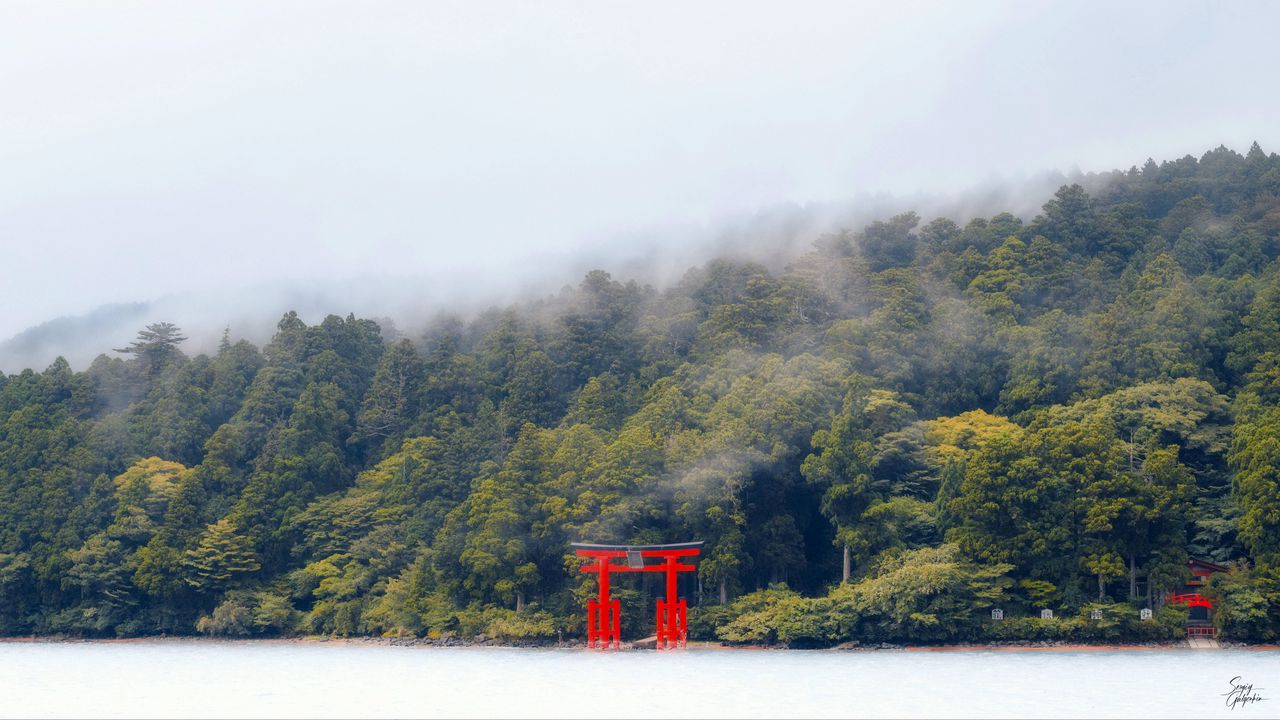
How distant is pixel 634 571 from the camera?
41.8 meters

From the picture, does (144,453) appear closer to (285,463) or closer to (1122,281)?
(285,463)

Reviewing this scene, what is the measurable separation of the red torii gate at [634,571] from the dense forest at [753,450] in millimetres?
1594

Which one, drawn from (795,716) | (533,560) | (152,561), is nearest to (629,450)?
(533,560)

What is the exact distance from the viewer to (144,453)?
57.1m

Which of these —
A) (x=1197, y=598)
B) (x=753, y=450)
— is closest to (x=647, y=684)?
(x=753, y=450)

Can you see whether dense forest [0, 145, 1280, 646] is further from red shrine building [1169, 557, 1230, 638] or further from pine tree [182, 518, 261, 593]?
red shrine building [1169, 557, 1230, 638]

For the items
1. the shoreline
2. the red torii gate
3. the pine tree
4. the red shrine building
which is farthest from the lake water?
the pine tree

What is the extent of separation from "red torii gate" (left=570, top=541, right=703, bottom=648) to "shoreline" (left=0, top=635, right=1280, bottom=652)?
25.3 inches

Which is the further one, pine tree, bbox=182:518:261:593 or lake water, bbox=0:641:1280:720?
pine tree, bbox=182:518:261:593

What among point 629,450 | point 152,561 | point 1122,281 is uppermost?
point 1122,281

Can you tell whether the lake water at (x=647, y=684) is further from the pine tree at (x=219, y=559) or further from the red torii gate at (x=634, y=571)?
the pine tree at (x=219, y=559)

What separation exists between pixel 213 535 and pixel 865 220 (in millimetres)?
35469

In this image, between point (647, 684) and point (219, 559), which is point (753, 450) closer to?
point (647, 684)

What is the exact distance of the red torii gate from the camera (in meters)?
40.9
